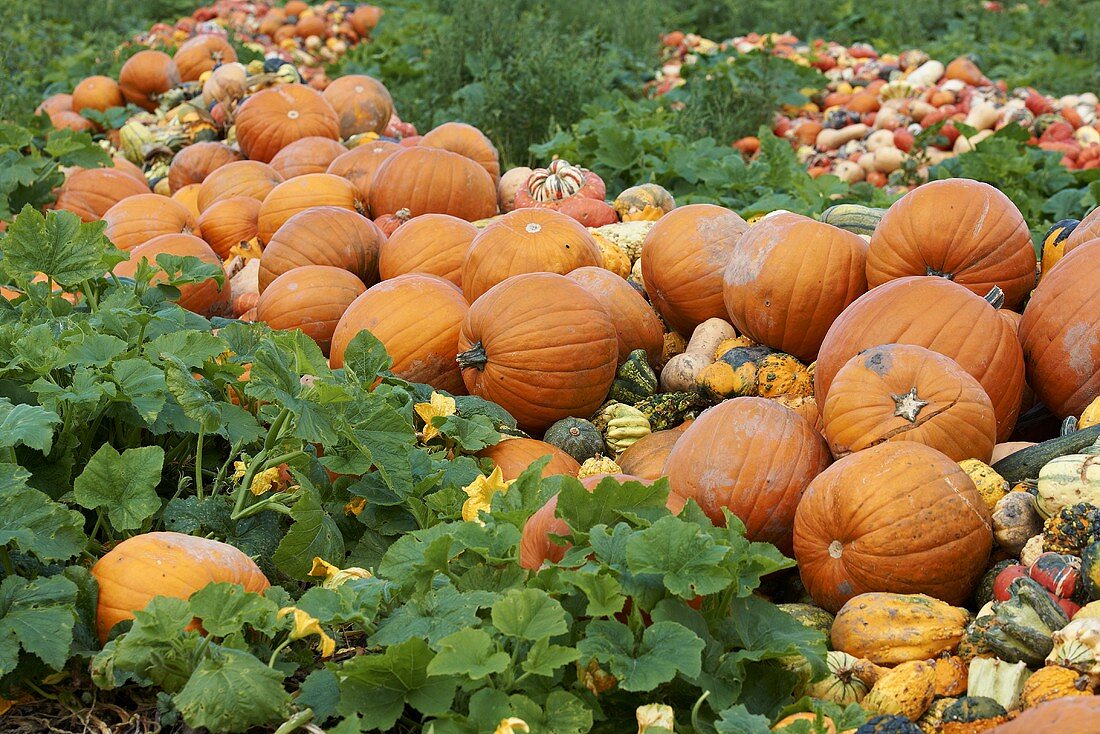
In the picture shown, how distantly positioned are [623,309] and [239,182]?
113 inches

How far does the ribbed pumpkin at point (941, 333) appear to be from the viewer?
3242 mm

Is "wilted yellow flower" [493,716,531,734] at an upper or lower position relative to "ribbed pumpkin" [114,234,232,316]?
upper

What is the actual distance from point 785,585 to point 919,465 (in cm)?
57

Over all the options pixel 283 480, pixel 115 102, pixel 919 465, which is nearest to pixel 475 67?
pixel 115 102

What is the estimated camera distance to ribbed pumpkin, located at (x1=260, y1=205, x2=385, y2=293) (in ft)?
15.6

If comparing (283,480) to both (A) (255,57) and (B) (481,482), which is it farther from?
(A) (255,57)

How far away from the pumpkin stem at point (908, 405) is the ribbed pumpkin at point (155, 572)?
66.8 inches

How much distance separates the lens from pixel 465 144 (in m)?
6.48

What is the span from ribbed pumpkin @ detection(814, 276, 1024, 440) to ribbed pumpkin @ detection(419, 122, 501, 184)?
11.3 ft

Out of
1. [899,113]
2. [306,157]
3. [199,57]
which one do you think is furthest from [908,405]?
[199,57]

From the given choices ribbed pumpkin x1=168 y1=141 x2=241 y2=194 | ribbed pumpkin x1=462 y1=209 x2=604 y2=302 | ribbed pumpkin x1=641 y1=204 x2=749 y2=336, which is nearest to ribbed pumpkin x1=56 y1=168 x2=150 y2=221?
ribbed pumpkin x1=168 y1=141 x2=241 y2=194

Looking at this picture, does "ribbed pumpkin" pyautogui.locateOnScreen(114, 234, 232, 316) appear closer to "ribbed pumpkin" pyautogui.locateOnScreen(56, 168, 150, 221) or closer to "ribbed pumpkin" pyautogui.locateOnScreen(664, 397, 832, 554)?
"ribbed pumpkin" pyautogui.locateOnScreen(56, 168, 150, 221)

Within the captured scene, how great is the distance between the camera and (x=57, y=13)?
12.9 m

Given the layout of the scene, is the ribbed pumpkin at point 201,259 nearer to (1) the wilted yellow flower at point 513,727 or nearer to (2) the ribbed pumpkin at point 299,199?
(2) the ribbed pumpkin at point 299,199
